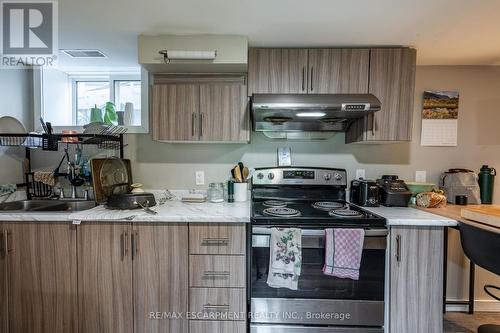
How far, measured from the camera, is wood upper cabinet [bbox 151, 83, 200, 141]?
194 cm

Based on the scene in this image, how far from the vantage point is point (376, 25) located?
1663mm

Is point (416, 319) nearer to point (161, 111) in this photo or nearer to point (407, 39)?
point (407, 39)

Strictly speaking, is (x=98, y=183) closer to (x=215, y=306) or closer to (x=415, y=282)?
(x=215, y=306)

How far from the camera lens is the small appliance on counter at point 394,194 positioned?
195 centimetres

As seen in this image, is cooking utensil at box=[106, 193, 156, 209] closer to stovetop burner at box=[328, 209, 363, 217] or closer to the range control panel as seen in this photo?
the range control panel

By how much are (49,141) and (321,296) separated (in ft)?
7.11

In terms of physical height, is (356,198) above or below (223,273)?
above

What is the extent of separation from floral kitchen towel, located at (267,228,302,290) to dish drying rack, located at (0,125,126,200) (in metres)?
1.53

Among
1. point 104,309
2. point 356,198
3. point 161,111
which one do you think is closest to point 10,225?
point 104,309

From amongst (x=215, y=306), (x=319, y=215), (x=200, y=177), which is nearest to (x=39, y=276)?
(x=215, y=306)

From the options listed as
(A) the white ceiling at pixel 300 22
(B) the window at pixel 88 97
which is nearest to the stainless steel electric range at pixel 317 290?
(A) the white ceiling at pixel 300 22

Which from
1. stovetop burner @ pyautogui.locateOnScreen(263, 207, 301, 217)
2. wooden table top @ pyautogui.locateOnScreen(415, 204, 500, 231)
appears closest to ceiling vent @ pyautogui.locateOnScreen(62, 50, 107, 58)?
stovetop burner @ pyautogui.locateOnScreen(263, 207, 301, 217)

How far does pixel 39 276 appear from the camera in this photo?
5.23 feet

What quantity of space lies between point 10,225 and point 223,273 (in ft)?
4.42
